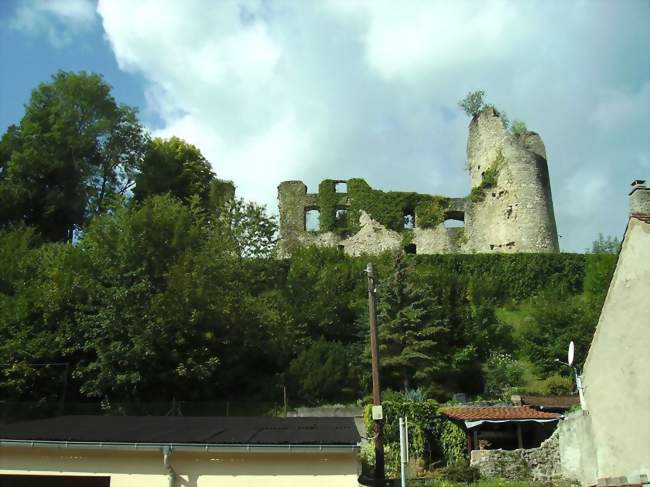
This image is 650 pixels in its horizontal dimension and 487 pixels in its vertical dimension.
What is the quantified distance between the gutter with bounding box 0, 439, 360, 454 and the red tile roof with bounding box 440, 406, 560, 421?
9671 millimetres

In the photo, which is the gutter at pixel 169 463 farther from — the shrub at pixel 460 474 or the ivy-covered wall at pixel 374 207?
the ivy-covered wall at pixel 374 207

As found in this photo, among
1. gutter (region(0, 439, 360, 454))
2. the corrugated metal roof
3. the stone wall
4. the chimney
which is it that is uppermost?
the chimney

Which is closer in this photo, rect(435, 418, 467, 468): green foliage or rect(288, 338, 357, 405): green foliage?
rect(435, 418, 467, 468): green foliage

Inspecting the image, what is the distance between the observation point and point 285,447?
33.1 ft

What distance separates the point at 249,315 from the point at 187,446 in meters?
13.4

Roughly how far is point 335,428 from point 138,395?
37.9 ft

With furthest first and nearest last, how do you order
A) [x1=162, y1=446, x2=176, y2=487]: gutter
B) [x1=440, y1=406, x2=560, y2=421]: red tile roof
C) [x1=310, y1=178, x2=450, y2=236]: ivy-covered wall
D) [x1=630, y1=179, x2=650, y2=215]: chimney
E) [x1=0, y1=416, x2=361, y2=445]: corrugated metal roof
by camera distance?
[x1=310, y1=178, x2=450, y2=236]: ivy-covered wall, [x1=440, y1=406, x2=560, y2=421]: red tile roof, [x1=630, y1=179, x2=650, y2=215]: chimney, [x1=0, y1=416, x2=361, y2=445]: corrugated metal roof, [x1=162, y1=446, x2=176, y2=487]: gutter

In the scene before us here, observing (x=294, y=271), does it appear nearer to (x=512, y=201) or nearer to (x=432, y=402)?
(x=432, y=402)

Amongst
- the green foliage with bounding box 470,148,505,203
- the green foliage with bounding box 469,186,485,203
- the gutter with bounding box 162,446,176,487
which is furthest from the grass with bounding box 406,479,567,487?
the green foliage with bounding box 470,148,505,203

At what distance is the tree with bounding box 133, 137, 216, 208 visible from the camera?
39.6 meters

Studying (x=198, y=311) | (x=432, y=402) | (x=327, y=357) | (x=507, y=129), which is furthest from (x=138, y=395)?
(x=507, y=129)

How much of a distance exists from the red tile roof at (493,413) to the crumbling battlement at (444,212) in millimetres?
20071

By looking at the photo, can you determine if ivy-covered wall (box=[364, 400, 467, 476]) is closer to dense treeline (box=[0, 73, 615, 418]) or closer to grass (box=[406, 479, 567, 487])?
grass (box=[406, 479, 567, 487])

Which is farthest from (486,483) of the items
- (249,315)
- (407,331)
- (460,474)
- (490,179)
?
(490,179)
